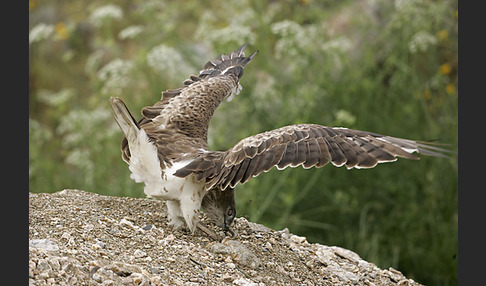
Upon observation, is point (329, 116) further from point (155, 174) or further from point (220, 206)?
point (155, 174)

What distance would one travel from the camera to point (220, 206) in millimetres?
5430

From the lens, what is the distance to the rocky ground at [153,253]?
4.23 m

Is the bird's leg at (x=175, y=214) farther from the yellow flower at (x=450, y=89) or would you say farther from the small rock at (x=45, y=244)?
the yellow flower at (x=450, y=89)

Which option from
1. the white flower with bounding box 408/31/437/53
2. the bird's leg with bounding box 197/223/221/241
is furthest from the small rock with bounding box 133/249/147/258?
the white flower with bounding box 408/31/437/53

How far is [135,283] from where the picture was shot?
4.21m

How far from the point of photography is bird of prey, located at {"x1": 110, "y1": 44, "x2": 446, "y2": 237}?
4625 millimetres

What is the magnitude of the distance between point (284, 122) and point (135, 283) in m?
3.58

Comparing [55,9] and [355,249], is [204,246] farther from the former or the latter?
[55,9]

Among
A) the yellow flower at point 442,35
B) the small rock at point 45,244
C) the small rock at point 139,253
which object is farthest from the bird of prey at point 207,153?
the yellow flower at point 442,35

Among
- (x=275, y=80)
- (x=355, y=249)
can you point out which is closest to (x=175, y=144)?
(x=275, y=80)

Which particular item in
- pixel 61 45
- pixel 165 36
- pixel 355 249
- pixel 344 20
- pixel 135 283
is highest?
pixel 61 45

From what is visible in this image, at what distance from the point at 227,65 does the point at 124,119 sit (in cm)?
231

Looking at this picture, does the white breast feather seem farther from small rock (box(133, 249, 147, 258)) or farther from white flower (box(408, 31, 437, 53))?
white flower (box(408, 31, 437, 53))

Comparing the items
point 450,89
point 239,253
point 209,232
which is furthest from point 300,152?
point 450,89
